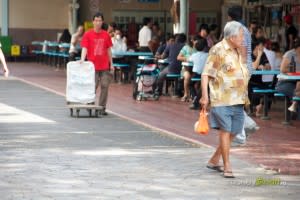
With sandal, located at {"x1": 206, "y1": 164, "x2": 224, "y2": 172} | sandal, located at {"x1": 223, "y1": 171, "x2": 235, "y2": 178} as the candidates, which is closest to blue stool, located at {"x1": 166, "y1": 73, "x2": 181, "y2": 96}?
sandal, located at {"x1": 206, "y1": 164, "x2": 224, "y2": 172}

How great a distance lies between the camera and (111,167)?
10.6 meters

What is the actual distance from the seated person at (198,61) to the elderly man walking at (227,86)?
7799 mm

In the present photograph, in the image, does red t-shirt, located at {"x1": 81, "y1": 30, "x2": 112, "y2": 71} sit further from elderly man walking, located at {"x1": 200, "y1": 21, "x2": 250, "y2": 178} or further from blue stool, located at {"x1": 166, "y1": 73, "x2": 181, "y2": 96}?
elderly man walking, located at {"x1": 200, "y1": 21, "x2": 250, "y2": 178}

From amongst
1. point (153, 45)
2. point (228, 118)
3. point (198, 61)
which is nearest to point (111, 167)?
point (228, 118)

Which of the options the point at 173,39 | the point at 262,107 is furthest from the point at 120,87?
the point at 262,107

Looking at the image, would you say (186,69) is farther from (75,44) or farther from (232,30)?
(75,44)

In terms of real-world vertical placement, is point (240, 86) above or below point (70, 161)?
above

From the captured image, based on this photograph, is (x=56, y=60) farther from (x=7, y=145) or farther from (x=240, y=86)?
(x=240, y=86)

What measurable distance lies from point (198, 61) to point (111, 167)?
787 cm

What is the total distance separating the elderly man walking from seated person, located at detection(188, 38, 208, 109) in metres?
7.80

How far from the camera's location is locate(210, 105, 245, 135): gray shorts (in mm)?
9977

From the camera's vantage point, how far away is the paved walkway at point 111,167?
9.14m

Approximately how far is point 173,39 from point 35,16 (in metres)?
16.2

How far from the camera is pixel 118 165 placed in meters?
10.8
